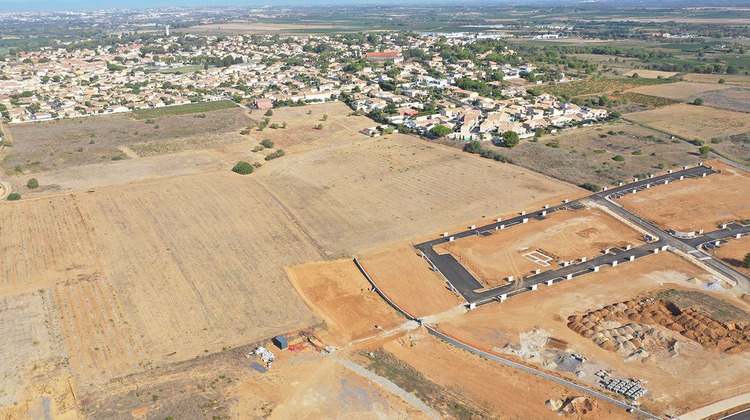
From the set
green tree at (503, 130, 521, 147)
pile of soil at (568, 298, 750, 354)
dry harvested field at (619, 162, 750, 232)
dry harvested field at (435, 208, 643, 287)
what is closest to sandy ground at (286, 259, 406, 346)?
dry harvested field at (435, 208, 643, 287)

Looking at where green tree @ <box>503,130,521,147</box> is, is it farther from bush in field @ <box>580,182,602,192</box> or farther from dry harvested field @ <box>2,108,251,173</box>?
dry harvested field @ <box>2,108,251,173</box>

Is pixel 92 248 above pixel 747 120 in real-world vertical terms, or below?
below

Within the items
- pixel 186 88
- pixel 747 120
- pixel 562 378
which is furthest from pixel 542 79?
pixel 562 378

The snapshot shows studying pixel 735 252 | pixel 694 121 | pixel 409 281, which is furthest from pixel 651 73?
pixel 409 281

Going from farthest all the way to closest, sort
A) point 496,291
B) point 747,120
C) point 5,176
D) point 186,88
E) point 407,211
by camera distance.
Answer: point 186,88 < point 747,120 < point 5,176 < point 407,211 < point 496,291

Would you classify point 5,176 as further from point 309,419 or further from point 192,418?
point 309,419
